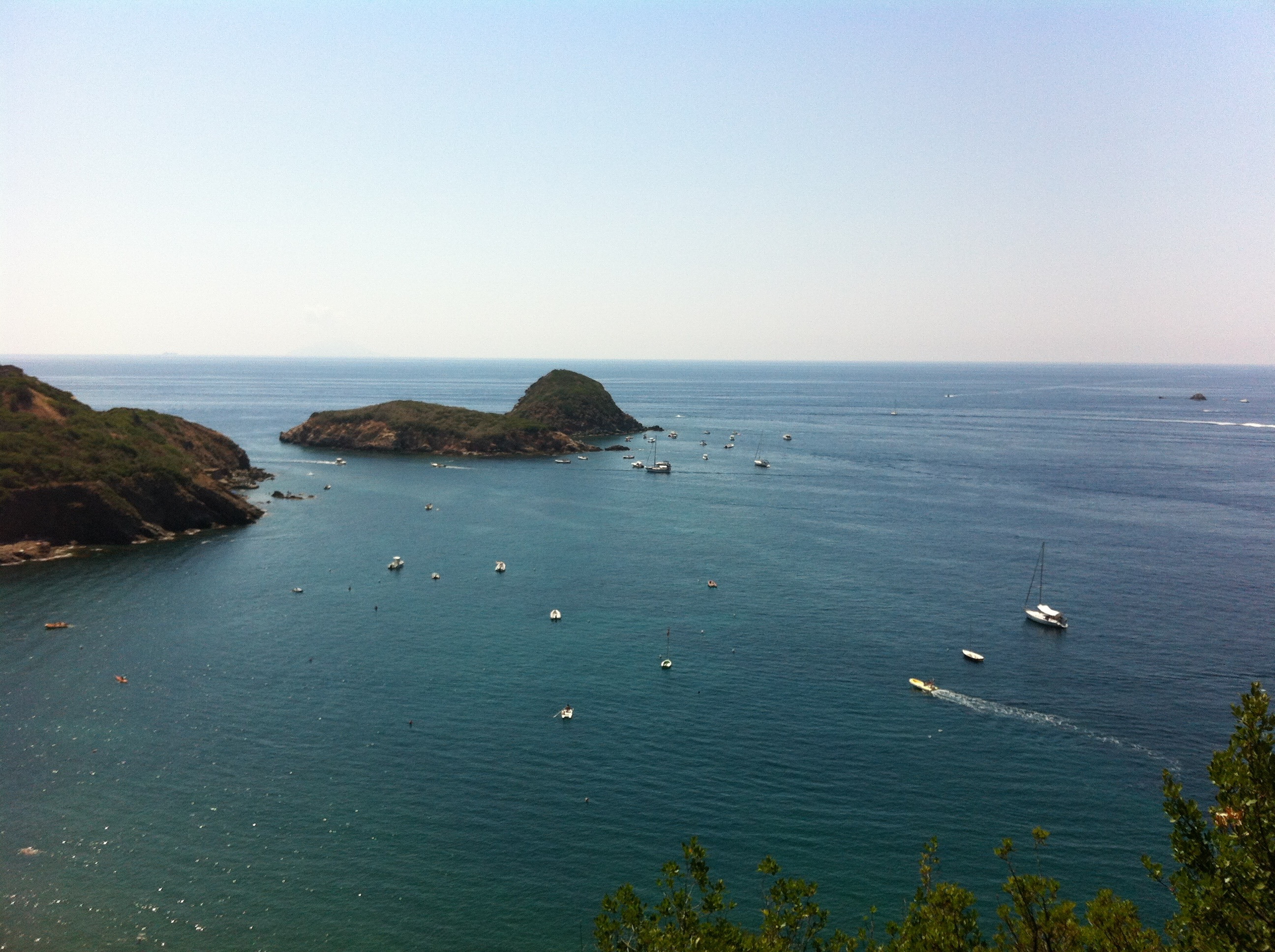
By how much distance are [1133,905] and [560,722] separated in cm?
4981

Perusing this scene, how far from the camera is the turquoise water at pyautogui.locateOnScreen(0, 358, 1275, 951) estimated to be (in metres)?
49.8

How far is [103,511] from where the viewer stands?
412 feet

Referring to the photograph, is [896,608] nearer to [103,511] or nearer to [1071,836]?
[1071,836]

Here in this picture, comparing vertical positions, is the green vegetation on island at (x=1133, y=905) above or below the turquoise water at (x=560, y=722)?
above

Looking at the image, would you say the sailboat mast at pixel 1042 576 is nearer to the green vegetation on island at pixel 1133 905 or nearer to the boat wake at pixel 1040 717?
the boat wake at pixel 1040 717

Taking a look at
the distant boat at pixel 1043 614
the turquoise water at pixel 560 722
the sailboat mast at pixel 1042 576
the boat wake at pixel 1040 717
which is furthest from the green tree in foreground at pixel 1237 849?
the sailboat mast at pixel 1042 576

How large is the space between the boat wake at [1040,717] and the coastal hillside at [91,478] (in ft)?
399

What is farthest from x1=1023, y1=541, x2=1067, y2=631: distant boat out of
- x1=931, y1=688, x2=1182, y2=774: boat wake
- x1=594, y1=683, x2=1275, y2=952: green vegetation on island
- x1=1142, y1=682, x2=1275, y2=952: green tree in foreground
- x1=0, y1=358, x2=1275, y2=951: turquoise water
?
x1=1142, y1=682, x2=1275, y2=952: green tree in foreground

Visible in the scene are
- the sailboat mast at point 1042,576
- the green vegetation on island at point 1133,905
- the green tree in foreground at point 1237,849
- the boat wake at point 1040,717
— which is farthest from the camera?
the sailboat mast at point 1042,576

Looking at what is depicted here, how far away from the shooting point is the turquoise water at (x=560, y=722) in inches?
1959

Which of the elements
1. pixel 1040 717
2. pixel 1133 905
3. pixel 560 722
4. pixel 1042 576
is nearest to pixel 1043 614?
pixel 1042 576

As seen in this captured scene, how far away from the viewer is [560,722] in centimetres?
6981

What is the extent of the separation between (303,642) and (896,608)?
69513 mm

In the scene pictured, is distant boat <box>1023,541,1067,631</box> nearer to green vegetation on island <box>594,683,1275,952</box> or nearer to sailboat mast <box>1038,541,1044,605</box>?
sailboat mast <box>1038,541,1044,605</box>
